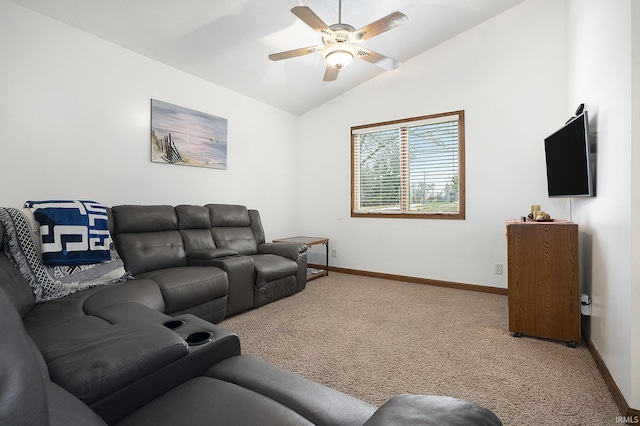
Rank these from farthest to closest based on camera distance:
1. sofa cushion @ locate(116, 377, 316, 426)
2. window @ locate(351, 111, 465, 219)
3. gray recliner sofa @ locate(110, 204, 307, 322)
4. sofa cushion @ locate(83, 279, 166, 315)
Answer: window @ locate(351, 111, 465, 219) < gray recliner sofa @ locate(110, 204, 307, 322) < sofa cushion @ locate(83, 279, 166, 315) < sofa cushion @ locate(116, 377, 316, 426)

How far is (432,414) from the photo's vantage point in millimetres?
672

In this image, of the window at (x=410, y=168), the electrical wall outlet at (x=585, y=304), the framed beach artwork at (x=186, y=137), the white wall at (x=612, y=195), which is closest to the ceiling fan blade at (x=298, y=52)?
the framed beach artwork at (x=186, y=137)

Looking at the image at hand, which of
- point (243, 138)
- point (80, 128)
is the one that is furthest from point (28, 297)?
point (243, 138)

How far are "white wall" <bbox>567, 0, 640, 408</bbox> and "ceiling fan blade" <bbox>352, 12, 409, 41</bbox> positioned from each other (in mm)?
1211

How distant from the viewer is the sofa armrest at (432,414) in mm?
655

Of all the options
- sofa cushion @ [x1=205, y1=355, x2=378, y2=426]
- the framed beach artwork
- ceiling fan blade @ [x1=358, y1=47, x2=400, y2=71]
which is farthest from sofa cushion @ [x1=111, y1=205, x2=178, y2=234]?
ceiling fan blade @ [x1=358, y1=47, x2=400, y2=71]

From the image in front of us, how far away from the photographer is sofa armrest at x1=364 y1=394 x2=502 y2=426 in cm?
65

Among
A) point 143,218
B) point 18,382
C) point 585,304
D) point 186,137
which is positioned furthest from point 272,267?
point 18,382

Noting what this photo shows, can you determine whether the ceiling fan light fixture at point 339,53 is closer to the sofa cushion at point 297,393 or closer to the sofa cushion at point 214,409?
the sofa cushion at point 297,393

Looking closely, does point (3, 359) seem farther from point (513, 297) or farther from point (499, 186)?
point (499, 186)

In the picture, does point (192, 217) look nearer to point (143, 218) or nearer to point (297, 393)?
point (143, 218)

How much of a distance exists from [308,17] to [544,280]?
2.62 metres

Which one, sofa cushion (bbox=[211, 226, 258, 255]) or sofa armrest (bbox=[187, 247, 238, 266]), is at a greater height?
sofa cushion (bbox=[211, 226, 258, 255])

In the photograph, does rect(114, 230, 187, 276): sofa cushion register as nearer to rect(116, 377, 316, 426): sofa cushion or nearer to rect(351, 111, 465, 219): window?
rect(116, 377, 316, 426): sofa cushion
